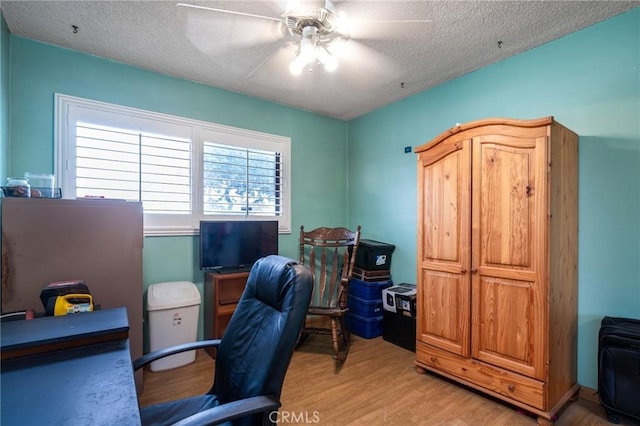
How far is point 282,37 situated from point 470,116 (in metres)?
1.82

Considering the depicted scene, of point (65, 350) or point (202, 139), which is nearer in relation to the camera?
point (65, 350)

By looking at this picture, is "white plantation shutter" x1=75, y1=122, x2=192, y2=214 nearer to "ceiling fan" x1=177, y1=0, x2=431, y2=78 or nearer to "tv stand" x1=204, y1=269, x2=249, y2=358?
"tv stand" x1=204, y1=269, x2=249, y2=358

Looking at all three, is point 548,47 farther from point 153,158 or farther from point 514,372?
point 153,158

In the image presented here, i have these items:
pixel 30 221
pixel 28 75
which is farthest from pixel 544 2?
pixel 28 75

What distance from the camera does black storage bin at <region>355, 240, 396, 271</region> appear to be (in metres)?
3.23

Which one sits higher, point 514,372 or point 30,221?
point 30,221

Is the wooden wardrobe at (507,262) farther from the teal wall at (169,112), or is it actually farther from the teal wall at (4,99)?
the teal wall at (4,99)

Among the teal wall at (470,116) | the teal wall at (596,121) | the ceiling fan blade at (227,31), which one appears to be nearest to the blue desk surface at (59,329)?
the teal wall at (470,116)

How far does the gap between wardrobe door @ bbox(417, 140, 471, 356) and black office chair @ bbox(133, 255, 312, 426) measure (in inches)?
60.4

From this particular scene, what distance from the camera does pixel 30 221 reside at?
1.79 meters

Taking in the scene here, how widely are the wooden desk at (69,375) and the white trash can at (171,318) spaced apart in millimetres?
1185

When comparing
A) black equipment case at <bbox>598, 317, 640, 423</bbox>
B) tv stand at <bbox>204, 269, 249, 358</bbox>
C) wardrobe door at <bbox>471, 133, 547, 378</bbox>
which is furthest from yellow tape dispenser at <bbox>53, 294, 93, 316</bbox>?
black equipment case at <bbox>598, 317, 640, 423</bbox>

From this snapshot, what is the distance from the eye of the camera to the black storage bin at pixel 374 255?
3.23 meters

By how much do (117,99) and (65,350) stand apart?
2.27 m
